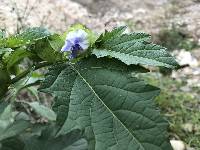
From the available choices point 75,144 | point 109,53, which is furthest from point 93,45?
point 75,144

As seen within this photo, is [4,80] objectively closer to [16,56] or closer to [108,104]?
[16,56]

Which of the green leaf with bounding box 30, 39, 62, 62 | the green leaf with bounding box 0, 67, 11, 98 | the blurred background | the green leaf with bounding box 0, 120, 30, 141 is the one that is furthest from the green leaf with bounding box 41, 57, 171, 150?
the blurred background

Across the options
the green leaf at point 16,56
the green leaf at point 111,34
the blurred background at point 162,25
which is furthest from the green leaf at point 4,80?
the blurred background at point 162,25

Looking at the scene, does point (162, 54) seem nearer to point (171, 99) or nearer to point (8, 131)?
point (8, 131)

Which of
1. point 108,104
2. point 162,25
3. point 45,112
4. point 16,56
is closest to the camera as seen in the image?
point 108,104

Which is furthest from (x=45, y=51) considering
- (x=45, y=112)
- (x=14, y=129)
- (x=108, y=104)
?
(x=45, y=112)

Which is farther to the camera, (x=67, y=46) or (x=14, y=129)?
(x=14, y=129)
